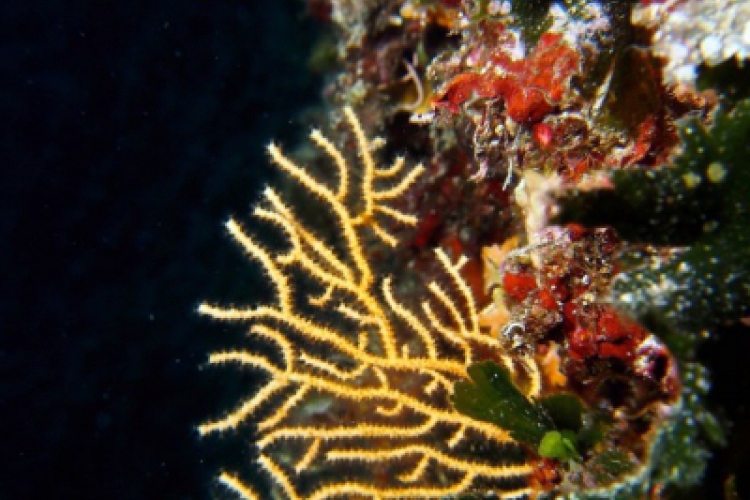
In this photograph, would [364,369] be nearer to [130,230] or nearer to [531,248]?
[531,248]

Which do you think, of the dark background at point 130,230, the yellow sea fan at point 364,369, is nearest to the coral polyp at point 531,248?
the yellow sea fan at point 364,369

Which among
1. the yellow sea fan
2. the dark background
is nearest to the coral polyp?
the yellow sea fan

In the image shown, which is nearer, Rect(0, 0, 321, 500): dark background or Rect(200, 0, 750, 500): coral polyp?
Rect(200, 0, 750, 500): coral polyp

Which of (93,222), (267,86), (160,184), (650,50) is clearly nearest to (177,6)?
(267,86)

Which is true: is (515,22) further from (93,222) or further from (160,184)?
(93,222)

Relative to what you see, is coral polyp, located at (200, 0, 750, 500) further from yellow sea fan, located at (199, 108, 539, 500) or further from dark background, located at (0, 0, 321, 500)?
dark background, located at (0, 0, 321, 500)
